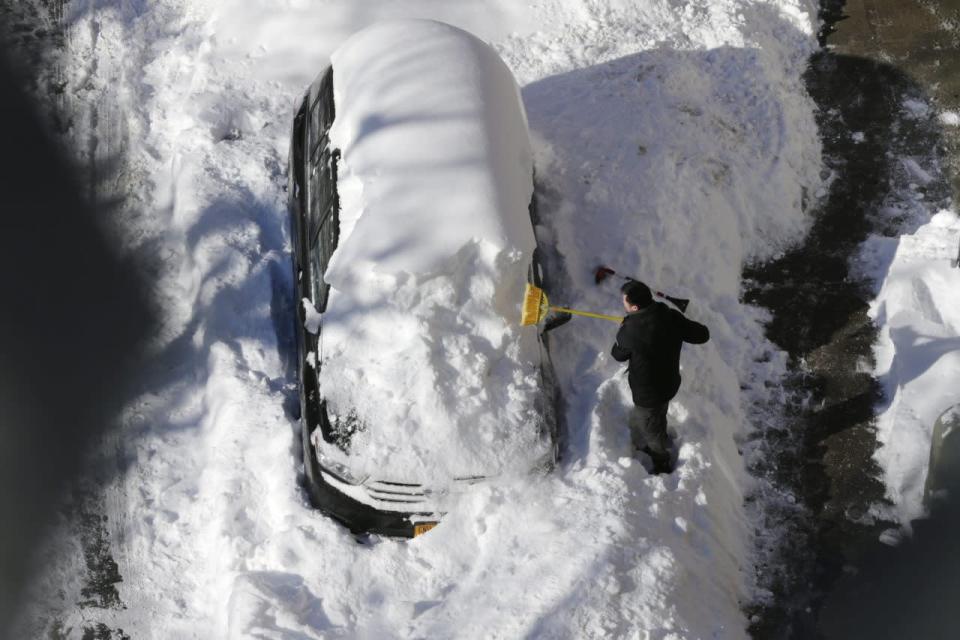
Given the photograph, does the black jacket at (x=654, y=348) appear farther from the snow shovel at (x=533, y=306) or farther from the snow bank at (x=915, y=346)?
the snow bank at (x=915, y=346)

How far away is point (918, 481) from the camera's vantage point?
20.6ft

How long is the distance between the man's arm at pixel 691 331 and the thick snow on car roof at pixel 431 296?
911mm

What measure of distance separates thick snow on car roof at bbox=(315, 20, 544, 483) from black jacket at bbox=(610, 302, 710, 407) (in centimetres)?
59

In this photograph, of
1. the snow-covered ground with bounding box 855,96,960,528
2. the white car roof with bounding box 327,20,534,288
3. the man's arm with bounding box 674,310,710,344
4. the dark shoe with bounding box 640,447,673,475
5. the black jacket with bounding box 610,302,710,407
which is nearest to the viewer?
the white car roof with bounding box 327,20,534,288

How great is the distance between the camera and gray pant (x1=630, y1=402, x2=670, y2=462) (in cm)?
592

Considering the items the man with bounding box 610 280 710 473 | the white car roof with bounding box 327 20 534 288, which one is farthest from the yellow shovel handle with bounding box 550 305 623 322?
the white car roof with bounding box 327 20 534 288

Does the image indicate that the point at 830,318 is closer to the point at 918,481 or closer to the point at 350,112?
the point at 918,481

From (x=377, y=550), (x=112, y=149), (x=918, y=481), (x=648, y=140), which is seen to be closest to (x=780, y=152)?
(x=648, y=140)

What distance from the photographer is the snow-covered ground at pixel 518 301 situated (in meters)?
5.52

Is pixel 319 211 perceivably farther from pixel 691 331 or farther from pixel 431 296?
pixel 691 331

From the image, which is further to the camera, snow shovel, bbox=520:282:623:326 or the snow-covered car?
snow shovel, bbox=520:282:623:326

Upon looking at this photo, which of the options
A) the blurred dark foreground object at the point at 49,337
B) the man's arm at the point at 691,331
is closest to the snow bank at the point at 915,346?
the man's arm at the point at 691,331

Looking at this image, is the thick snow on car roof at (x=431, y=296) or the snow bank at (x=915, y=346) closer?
the thick snow on car roof at (x=431, y=296)

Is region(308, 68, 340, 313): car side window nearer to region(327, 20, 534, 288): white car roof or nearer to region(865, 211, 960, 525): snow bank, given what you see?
region(327, 20, 534, 288): white car roof
